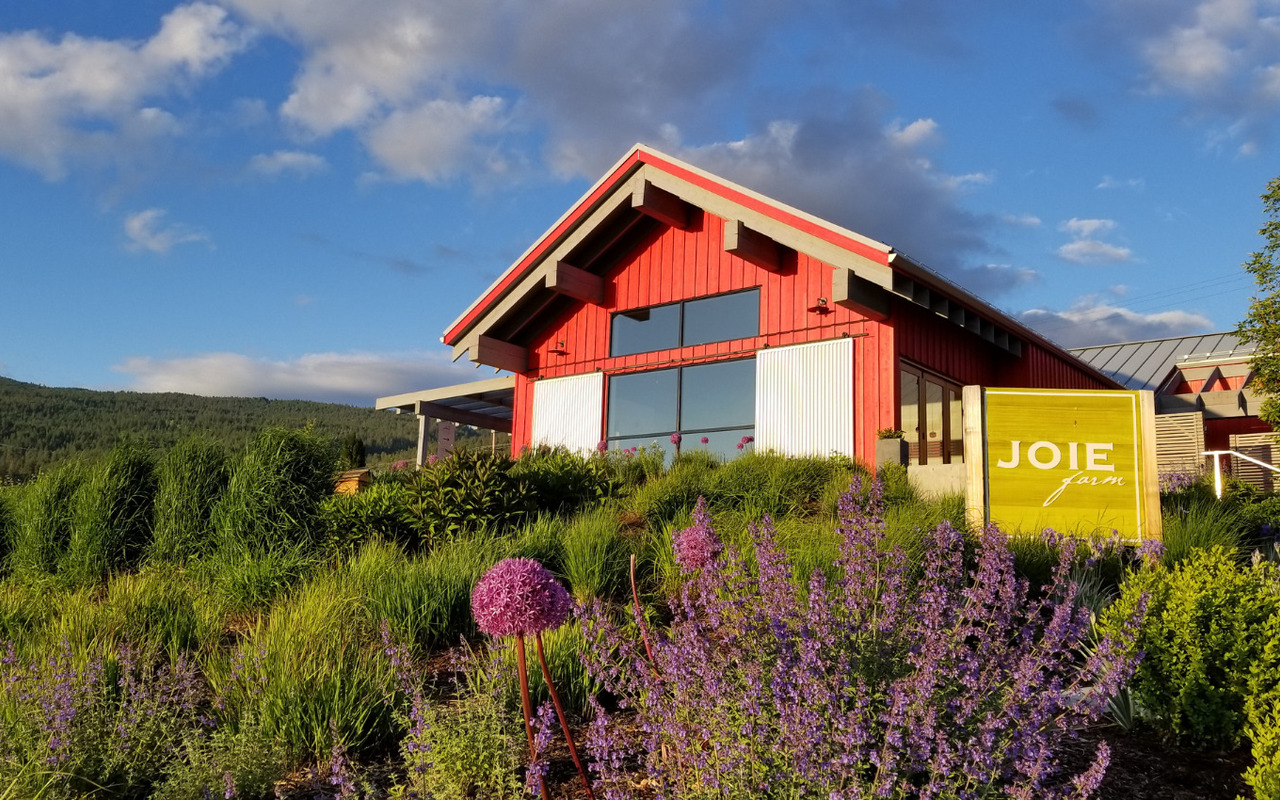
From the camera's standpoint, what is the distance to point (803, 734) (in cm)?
253

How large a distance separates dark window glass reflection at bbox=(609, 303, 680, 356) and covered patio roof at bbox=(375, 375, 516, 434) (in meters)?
3.98

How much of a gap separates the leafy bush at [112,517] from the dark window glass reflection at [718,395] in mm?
7416

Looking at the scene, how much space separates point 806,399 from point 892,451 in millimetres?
1809

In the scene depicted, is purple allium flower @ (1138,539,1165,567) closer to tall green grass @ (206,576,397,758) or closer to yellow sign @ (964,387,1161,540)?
yellow sign @ (964,387,1161,540)

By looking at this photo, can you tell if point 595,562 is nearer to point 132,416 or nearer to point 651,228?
point 651,228

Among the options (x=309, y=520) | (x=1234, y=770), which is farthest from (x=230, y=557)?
(x=1234, y=770)

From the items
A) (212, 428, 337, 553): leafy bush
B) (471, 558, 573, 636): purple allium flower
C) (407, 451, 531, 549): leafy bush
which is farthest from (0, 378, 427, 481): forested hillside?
(471, 558, 573, 636): purple allium flower

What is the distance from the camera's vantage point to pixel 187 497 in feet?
26.5

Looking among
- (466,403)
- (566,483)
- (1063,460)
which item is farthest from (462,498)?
(466,403)

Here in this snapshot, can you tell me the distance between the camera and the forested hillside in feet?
160

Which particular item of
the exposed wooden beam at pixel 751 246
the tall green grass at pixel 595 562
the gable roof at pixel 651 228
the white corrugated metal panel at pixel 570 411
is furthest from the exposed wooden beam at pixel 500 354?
the tall green grass at pixel 595 562

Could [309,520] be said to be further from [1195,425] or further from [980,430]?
[1195,425]

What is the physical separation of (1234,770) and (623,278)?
38.7 feet

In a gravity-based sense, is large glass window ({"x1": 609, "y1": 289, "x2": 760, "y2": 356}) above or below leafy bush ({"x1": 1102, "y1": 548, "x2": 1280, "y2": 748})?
above
